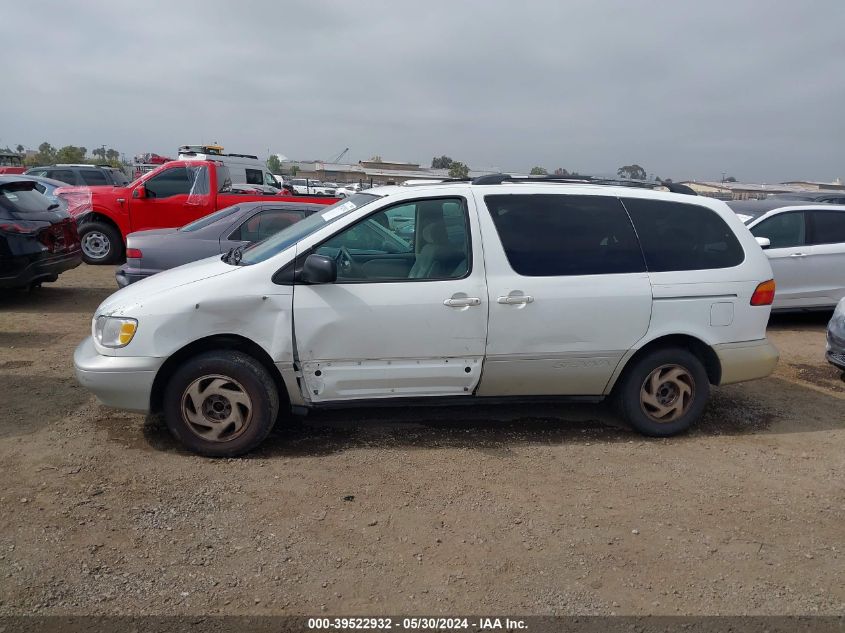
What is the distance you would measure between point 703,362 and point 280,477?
3061 millimetres

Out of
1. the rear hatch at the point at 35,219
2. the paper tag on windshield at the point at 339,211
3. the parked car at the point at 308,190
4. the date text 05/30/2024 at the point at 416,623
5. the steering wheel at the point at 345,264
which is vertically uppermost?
the paper tag on windshield at the point at 339,211

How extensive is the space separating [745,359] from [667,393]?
2.03 feet

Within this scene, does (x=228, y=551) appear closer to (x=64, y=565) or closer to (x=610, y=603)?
(x=64, y=565)

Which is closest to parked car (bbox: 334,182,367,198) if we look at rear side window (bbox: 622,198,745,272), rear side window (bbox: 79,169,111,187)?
rear side window (bbox: 622,198,745,272)

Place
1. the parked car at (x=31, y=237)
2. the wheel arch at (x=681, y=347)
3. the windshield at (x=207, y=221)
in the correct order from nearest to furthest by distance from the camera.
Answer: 1. the wheel arch at (x=681, y=347)
2. the parked car at (x=31, y=237)
3. the windshield at (x=207, y=221)

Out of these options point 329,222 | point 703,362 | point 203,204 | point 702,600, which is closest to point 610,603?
point 702,600

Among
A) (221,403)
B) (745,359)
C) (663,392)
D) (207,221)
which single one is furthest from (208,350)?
(207,221)

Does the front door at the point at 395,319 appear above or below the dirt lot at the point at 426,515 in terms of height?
above

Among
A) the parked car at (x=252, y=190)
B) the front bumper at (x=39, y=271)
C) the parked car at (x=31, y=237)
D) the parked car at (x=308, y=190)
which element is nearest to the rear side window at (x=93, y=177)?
the parked car at (x=252, y=190)

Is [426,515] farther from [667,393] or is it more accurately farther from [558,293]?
[667,393]

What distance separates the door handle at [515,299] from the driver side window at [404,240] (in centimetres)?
29

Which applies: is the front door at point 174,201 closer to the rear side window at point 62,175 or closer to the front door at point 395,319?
the front door at point 395,319

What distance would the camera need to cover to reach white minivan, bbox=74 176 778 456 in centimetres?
425

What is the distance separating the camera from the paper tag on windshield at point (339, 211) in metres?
4.63
